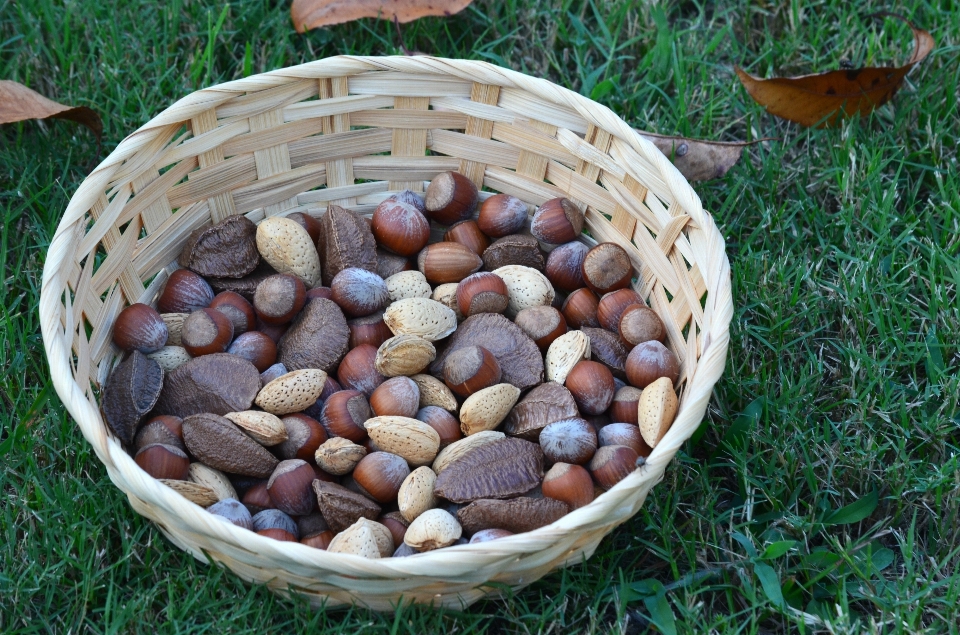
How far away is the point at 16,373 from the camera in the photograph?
2205 millimetres

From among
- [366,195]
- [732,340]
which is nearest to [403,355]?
[366,195]

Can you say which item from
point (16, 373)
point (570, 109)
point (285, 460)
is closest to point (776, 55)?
point (570, 109)

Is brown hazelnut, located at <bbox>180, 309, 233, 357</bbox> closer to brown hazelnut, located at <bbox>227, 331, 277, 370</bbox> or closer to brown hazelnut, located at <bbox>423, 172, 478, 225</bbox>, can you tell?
brown hazelnut, located at <bbox>227, 331, 277, 370</bbox>

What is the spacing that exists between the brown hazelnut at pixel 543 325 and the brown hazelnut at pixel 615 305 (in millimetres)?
99

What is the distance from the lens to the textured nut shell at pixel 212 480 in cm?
194

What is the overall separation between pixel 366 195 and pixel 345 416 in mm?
745

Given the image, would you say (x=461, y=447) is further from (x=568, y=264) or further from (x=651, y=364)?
(x=568, y=264)

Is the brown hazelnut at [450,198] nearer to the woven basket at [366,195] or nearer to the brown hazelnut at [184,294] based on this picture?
the woven basket at [366,195]

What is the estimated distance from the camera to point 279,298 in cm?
221

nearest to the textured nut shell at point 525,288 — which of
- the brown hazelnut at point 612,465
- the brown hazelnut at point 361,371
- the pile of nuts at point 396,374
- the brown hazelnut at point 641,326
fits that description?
the pile of nuts at point 396,374

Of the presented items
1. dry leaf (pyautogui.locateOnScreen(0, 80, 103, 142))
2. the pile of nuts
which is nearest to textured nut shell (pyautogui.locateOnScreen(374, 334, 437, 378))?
the pile of nuts

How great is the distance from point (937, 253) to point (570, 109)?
3.36ft

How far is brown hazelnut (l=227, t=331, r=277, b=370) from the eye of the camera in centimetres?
216

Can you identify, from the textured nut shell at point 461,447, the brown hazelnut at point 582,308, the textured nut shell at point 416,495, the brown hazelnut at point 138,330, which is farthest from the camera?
the brown hazelnut at point 582,308
